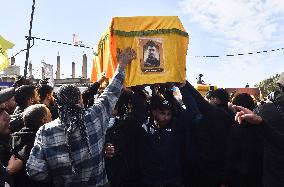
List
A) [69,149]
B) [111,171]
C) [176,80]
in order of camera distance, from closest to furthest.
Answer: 1. [69,149]
2. [176,80]
3. [111,171]

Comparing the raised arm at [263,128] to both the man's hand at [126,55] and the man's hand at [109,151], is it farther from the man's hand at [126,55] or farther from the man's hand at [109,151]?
the man's hand at [109,151]

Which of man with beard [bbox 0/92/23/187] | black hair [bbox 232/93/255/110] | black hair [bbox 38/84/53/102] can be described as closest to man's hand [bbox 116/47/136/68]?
man with beard [bbox 0/92/23/187]

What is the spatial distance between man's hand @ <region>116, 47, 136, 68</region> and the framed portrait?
113 millimetres

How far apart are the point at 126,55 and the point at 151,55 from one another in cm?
31

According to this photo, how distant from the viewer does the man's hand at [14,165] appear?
11.9 feet

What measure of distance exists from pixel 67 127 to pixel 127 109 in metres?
1.69

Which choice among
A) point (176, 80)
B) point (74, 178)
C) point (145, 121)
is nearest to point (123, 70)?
point (176, 80)

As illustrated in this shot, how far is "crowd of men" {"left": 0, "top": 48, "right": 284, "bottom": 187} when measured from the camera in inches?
136

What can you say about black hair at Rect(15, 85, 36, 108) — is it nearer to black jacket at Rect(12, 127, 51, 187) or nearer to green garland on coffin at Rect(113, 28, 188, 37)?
black jacket at Rect(12, 127, 51, 187)

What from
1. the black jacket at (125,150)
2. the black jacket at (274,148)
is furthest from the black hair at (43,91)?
the black jacket at (274,148)

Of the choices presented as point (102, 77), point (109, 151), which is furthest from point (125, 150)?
point (102, 77)

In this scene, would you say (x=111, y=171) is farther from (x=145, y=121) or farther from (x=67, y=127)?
(x=67, y=127)

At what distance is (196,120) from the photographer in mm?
4719

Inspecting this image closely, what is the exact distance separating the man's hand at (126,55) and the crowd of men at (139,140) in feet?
0.04
